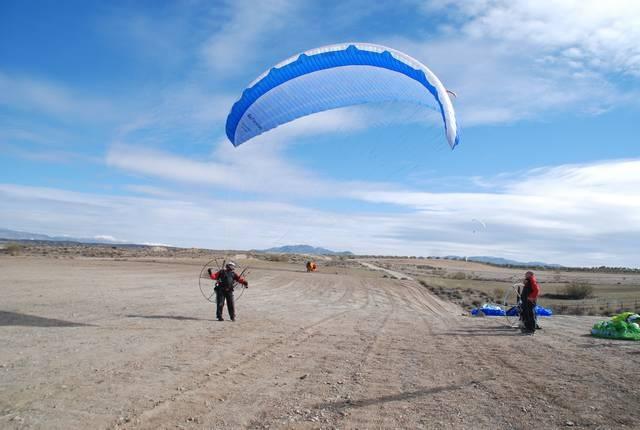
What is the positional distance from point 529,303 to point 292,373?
834 cm

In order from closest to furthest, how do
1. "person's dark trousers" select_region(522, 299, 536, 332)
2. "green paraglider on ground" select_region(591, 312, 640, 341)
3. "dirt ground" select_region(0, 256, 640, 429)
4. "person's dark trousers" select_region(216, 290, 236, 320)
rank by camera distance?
1. "dirt ground" select_region(0, 256, 640, 429)
2. "green paraglider on ground" select_region(591, 312, 640, 341)
3. "person's dark trousers" select_region(216, 290, 236, 320)
4. "person's dark trousers" select_region(522, 299, 536, 332)

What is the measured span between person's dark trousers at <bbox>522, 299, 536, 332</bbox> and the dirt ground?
61cm

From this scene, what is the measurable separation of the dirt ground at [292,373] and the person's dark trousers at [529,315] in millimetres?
613

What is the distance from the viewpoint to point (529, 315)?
43.9ft

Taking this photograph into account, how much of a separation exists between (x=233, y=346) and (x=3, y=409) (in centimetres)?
451

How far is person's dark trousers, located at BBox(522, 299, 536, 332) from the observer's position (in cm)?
1335

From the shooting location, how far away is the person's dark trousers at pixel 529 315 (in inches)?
526

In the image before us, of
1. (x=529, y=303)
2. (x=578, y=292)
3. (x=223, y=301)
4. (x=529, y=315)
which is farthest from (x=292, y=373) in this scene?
(x=578, y=292)

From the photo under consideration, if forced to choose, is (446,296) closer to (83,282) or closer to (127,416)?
(83,282)

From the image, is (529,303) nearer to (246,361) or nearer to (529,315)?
(529,315)

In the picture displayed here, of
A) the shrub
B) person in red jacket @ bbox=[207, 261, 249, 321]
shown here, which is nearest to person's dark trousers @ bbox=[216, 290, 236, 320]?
person in red jacket @ bbox=[207, 261, 249, 321]

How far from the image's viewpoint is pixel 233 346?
959 cm

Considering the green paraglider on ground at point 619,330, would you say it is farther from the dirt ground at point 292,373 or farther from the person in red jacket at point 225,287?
the person in red jacket at point 225,287

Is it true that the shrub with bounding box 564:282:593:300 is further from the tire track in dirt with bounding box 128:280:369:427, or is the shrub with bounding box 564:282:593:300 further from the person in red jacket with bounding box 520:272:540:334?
the tire track in dirt with bounding box 128:280:369:427
